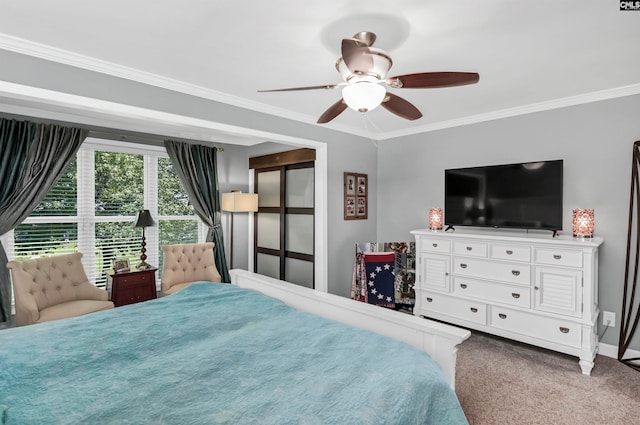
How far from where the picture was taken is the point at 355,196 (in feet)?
15.4

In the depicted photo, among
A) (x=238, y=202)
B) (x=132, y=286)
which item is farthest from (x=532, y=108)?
(x=132, y=286)

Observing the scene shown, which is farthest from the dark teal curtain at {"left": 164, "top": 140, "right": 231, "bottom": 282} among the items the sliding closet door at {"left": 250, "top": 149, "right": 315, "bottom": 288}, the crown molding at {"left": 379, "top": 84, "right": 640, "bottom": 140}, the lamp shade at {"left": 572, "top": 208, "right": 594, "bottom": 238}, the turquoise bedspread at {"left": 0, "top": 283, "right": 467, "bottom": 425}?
the lamp shade at {"left": 572, "top": 208, "right": 594, "bottom": 238}

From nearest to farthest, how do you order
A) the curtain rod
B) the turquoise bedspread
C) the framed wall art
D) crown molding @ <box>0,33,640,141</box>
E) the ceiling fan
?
the turquoise bedspread, the ceiling fan, crown molding @ <box>0,33,640,141</box>, the curtain rod, the framed wall art

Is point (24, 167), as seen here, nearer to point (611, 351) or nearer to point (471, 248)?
point (471, 248)

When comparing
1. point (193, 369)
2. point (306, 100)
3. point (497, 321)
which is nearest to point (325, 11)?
point (306, 100)

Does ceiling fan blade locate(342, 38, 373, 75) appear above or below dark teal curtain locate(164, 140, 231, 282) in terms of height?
above

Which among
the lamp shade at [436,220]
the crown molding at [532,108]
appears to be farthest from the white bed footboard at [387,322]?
the crown molding at [532,108]

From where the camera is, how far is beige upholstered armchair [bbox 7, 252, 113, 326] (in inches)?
119

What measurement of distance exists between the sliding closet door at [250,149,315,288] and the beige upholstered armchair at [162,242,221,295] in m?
Answer: 1.07

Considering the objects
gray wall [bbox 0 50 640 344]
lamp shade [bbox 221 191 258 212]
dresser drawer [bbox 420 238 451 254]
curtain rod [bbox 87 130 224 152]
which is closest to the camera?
gray wall [bbox 0 50 640 344]

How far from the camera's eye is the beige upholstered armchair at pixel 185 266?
4105 mm

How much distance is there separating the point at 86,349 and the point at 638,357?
4.36 metres

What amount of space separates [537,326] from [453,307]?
0.80 meters

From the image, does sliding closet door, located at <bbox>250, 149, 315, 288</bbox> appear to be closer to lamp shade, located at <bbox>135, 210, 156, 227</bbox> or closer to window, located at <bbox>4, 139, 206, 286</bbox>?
window, located at <bbox>4, 139, 206, 286</bbox>
